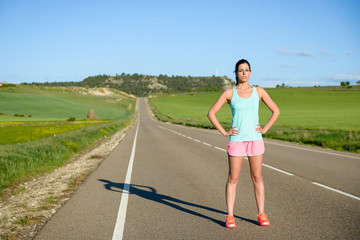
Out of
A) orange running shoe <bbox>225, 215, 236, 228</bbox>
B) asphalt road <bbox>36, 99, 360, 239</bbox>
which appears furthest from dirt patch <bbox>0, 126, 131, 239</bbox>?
orange running shoe <bbox>225, 215, 236, 228</bbox>

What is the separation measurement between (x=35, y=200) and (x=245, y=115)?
16.1 ft

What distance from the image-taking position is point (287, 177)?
866cm

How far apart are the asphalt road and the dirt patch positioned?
282mm

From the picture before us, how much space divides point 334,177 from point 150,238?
241 inches

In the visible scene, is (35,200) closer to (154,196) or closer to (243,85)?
(154,196)

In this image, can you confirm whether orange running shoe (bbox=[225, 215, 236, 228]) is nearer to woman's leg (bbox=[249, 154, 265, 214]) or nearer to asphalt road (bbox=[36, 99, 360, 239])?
asphalt road (bbox=[36, 99, 360, 239])

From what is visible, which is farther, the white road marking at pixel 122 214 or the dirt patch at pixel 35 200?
the dirt patch at pixel 35 200

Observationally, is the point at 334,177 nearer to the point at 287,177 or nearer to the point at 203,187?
the point at 287,177

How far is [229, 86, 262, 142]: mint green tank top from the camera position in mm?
4582

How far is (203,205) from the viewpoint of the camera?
609 centimetres

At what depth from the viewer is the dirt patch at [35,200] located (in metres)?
5.10

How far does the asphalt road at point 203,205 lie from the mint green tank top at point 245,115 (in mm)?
→ 1406

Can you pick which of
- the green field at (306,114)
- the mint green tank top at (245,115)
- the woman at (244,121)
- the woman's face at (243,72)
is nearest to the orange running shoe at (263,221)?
the woman at (244,121)

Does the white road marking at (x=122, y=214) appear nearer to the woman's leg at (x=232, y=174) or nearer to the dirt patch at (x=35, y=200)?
the dirt patch at (x=35, y=200)
